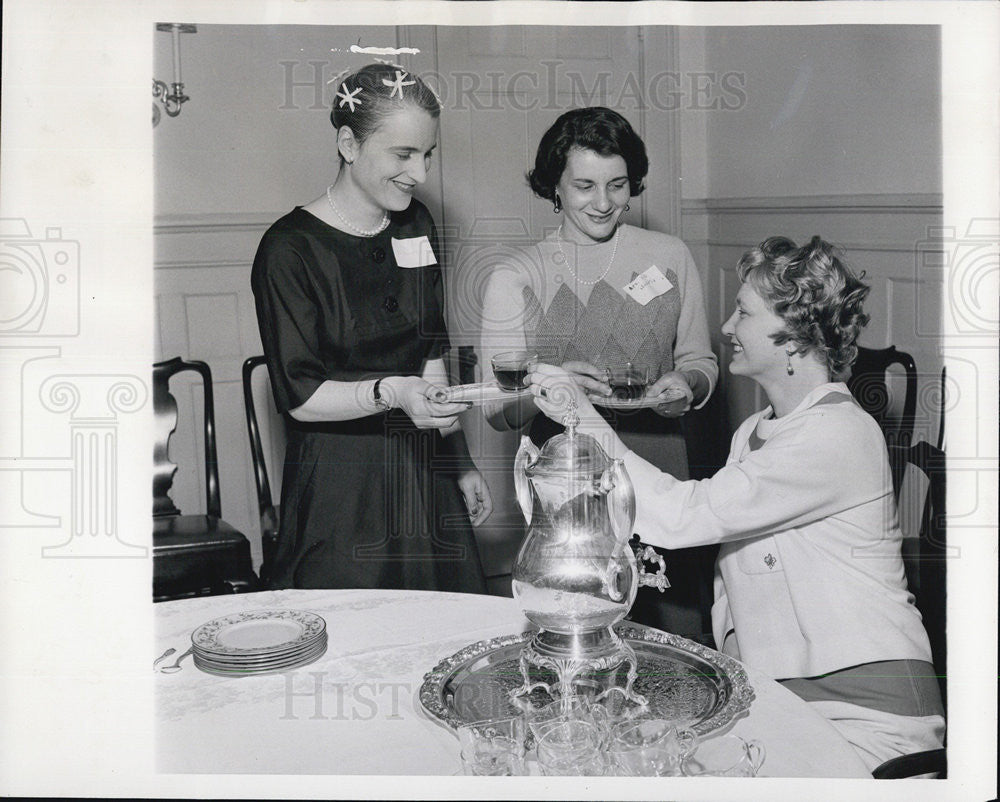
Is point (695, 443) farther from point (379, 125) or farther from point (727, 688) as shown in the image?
point (379, 125)

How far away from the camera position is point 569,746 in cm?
145

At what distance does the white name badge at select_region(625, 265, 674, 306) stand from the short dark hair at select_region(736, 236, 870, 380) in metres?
0.15

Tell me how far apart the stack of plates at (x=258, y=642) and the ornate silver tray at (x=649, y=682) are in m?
0.23

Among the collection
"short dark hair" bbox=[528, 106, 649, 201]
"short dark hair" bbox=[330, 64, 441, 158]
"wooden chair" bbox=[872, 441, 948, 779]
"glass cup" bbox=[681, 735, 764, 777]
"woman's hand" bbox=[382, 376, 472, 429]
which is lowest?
"glass cup" bbox=[681, 735, 764, 777]

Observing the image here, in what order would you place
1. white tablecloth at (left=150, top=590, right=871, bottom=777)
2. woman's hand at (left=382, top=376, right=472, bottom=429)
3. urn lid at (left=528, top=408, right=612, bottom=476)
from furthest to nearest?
woman's hand at (left=382, top=376, right=472, bottom=429) < urn lid at (left=528, top=408, right=612, bottom=476) < white tablecloth at (left=150, top=590, right=871, bottom=777)

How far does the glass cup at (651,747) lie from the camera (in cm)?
143

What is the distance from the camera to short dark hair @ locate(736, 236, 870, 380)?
1.87 metres

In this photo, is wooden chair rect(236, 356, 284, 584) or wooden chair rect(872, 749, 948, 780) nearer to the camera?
wooden chair rect(872, 749, 948, 780)

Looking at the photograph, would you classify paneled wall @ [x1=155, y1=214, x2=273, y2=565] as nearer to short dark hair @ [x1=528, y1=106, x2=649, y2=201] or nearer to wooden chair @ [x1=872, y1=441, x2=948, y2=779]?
short dark hair @ [x1=528, y1=106, x2=649, y2=201]

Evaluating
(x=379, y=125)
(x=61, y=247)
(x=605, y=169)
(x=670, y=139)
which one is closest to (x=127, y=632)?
(x=61, y=247)

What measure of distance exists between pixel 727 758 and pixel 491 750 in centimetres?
38

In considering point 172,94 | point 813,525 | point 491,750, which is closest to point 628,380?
point 813,525

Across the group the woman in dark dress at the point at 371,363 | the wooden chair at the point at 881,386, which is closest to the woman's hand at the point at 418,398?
the woman in dark dress at the point at 371,363

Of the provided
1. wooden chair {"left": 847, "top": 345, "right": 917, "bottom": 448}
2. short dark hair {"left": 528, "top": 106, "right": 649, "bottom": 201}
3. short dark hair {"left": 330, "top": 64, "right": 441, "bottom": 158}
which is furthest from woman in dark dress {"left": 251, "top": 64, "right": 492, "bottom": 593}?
wooden chair {"left": 847, "top": 345, "right": 917, "bottom": 448}
